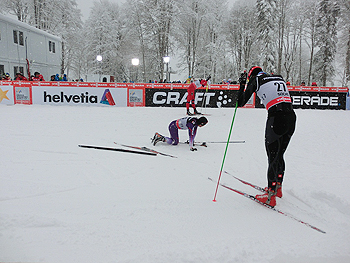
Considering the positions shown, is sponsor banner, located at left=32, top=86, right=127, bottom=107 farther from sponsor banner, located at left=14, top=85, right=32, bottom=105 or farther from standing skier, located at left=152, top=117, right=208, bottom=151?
standing skier, located at left=152, top=117, right=208, bottom=151

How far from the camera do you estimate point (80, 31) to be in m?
36.5

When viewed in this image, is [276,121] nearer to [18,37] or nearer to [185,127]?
[185,127]

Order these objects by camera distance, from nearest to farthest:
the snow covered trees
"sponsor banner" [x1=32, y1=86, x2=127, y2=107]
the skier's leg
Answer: the skier's leg → "sponsor banner" [x1=32, y1=86, x2=127, y2=107] → the snow covered trees

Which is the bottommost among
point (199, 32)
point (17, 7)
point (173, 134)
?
point (173, 134)

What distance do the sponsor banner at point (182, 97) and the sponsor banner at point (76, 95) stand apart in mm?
1937

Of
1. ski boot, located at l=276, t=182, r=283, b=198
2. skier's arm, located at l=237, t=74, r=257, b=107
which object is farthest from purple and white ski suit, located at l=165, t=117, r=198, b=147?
ski boot, located at l=276, t=182, r=283, b=198

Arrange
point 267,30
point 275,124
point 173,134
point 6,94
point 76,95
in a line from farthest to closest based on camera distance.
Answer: point 267,30, point 76,95, point 6,94, point 173,134, point 275,124

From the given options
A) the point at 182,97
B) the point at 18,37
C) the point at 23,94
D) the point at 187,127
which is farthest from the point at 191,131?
the point at 18,37

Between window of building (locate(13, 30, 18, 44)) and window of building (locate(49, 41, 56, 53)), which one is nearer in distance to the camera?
window of building (locate(13, 30, 18, 44))

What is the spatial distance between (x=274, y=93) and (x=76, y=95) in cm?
1451

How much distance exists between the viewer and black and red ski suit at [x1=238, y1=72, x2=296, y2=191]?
3486 millimetres

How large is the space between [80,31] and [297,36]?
29.5m

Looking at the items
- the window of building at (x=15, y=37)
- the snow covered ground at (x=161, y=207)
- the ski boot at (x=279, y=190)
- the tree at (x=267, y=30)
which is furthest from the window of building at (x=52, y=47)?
the ski boot at (x=279, y=190)

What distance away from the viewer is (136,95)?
16.0 meters
